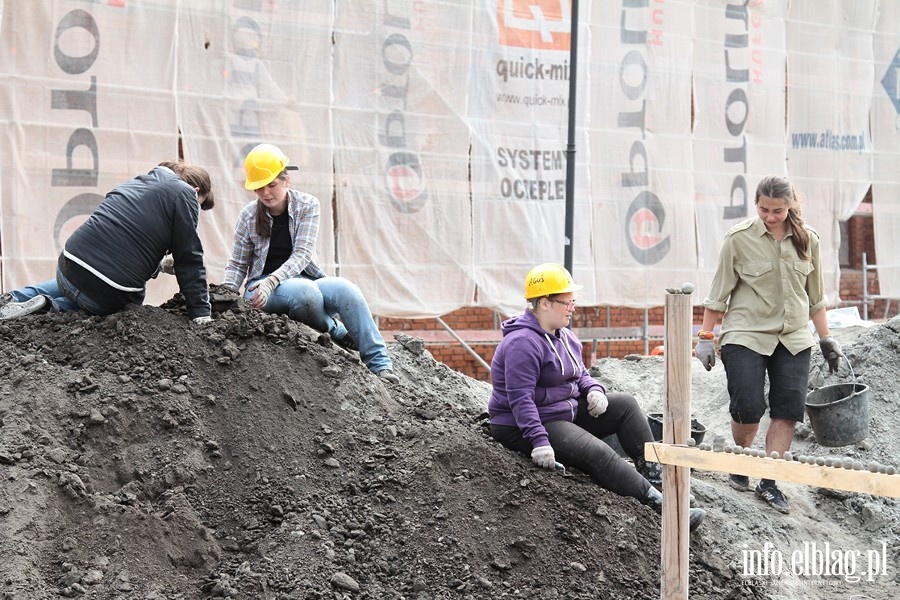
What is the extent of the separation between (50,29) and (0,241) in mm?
1909

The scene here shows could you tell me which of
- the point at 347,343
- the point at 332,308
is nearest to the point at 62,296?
the point at 332,308

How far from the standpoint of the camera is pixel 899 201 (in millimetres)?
14430

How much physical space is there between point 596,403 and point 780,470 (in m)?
1.55

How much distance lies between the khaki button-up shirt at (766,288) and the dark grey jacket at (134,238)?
3.09m

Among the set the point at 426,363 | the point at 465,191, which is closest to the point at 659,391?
the point at 426,363

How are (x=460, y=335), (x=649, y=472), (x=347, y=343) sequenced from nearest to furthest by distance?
(x=649, y=472), (x=347, y=343), (x=460, y=335)

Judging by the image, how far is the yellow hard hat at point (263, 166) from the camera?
5.96 m

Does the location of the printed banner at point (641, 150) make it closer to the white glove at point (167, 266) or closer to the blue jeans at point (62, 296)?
the white glove at point (167, 266)

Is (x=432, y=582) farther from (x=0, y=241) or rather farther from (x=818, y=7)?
(x=818, y=7)

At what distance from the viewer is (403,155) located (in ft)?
34.4

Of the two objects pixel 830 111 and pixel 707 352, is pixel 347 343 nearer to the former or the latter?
pixel 707 352

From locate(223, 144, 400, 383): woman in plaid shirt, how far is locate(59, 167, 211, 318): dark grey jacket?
1.68 ft

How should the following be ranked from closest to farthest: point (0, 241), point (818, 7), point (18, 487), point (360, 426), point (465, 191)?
point (18, 487) → point (360, 426) → point (0, 241) → point (465, 191) → point (818, 7)

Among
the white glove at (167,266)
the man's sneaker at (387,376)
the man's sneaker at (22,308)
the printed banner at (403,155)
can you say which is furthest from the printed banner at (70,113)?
the man's sneaker at (387,376)
